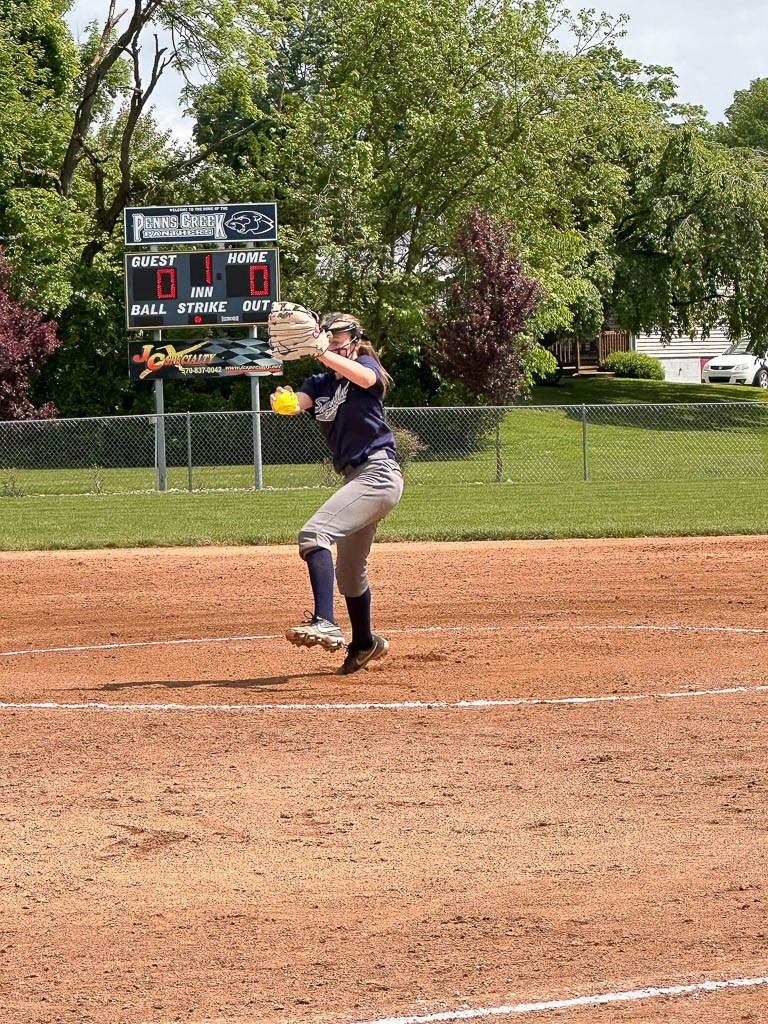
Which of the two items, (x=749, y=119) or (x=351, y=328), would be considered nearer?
(x=351, y=328)

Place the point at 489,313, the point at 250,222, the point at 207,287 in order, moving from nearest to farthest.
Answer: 1. the point at 207,287
2. the point at 250,222
3. the point at 489,313

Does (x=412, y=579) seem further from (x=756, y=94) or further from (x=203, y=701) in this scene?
(x=756, y=94)

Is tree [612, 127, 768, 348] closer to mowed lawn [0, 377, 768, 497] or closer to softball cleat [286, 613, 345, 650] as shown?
mowed lawn [0, 377, 768, 497]

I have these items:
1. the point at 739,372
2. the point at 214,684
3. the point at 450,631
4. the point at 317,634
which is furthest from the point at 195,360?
the point at 739,372

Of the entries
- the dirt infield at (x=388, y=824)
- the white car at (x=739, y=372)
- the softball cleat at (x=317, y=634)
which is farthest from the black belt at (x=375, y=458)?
the white car at (x=739, y=372)

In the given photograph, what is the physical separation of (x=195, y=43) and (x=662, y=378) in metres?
23.1

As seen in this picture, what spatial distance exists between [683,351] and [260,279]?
3423cm

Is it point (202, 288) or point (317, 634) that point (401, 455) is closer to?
point (202, 288)

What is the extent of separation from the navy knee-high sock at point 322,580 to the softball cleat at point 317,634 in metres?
0.05

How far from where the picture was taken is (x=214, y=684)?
8141 mm

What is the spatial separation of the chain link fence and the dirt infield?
1429cm

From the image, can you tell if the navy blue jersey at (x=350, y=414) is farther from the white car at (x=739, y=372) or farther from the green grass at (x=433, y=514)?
the white car at (x=739, y=372)

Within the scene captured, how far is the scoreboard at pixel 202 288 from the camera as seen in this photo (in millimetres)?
25406

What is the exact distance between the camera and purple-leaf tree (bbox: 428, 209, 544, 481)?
30125 mm
